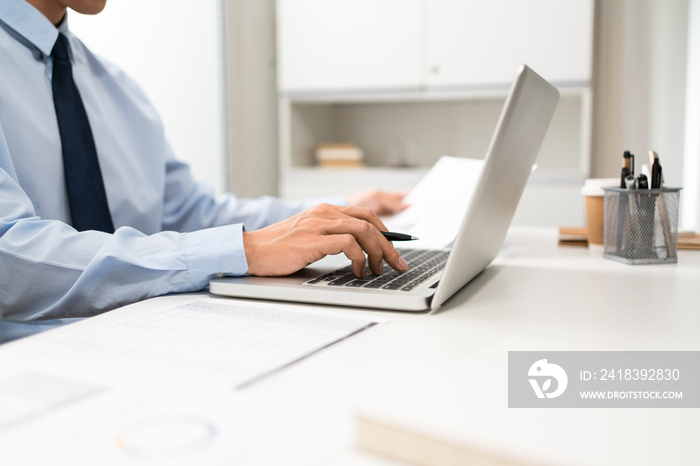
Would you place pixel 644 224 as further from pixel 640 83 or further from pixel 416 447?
pixel 640 83

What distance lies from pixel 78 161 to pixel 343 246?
621 millimetres

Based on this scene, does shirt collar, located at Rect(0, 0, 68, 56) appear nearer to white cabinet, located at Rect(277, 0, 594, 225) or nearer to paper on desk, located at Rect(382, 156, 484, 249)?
paper on desk, located at Rect(382, 156, 484, 249)

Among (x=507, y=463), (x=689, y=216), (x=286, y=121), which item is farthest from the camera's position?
(x=286, y=121)

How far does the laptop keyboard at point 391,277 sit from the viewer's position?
2.43ft

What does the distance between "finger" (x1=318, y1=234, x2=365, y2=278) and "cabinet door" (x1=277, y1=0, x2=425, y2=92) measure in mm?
2075

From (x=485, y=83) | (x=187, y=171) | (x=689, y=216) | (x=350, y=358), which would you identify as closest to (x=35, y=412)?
(x=350, y=358)

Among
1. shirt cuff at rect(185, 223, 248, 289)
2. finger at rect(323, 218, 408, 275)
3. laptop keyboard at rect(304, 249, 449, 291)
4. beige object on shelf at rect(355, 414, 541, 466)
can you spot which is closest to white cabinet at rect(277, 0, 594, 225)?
laptop keyboard at rect(304, 249, 449, 291)

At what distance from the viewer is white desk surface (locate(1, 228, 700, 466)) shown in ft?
1.20

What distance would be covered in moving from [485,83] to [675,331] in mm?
2130

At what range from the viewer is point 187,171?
153cm

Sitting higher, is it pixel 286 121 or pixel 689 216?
pixel 286 121

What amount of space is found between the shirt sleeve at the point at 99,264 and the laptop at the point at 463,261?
0.04m

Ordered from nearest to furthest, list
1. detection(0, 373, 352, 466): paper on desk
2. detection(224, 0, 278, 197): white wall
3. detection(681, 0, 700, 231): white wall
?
detection(0, 373, 352, 466): paper on desk
detection(681, 0, 700, 231): white wall
detection(224, 0, 278, 197): white wall

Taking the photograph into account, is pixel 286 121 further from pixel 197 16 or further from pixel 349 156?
pixel 197 16
